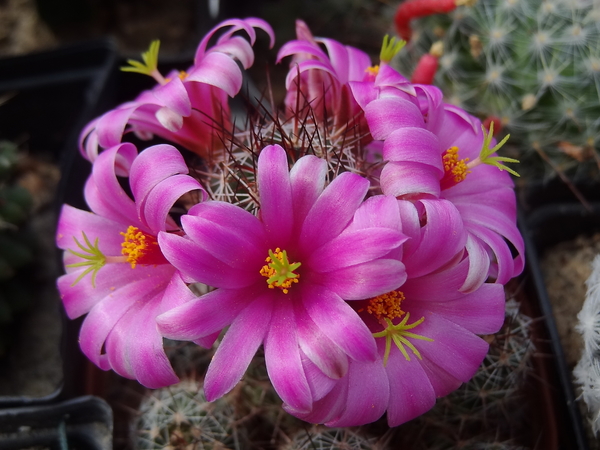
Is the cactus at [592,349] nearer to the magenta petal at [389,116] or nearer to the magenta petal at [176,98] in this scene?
the magenta petal at [389,116]

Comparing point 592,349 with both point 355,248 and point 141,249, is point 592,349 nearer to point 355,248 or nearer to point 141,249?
point 355,248

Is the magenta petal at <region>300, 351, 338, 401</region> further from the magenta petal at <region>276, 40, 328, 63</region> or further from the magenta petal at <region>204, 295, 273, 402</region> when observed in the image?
the magenta petal at <region>276, 40, 328, 63</region>

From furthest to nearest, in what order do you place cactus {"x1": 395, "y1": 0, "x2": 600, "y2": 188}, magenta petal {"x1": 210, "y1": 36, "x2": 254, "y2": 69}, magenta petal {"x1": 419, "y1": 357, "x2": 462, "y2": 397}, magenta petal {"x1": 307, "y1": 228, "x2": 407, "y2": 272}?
cactus {"x1": 395, "y1": 0, "x2": 600, "y2": 188} < magenta petal {"x1": 210, "y1": 36, "x2": 254, "y2": 69} < magenta petal {"x1": 419, "y1": 357, "x2": 462, "y2": 397} < magenta petal {"x1": 307, "y1": 228, "x2": 407, "y2": 272}

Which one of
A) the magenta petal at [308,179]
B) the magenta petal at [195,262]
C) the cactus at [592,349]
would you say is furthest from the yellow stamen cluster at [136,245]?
the cactus at [592,349]

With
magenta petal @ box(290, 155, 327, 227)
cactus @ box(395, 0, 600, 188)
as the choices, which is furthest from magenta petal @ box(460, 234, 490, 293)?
cactus @ box(395, 0, 600, 188)

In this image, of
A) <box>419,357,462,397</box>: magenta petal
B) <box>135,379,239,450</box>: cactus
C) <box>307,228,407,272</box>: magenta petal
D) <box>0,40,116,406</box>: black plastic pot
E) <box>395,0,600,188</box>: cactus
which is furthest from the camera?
<box>0,40,116,406</box>: black plastic pot

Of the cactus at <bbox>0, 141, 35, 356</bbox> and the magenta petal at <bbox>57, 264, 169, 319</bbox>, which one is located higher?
the magenta petal at <bbox>57, 264, 169, 319</bbox>

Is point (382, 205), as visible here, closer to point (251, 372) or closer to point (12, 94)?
point (251, 372)
